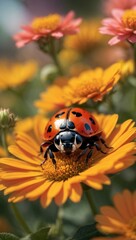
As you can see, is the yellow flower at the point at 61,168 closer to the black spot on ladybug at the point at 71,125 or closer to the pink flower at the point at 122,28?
the black spot on ladybug at the point at 71,125

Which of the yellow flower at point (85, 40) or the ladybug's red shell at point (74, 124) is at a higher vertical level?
the yellow flower at point (85, 40)

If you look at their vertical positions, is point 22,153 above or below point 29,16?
below

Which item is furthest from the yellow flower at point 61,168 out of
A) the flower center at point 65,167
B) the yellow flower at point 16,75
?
the yellow flower at point 16,75

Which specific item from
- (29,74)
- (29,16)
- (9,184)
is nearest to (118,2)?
(29,74)

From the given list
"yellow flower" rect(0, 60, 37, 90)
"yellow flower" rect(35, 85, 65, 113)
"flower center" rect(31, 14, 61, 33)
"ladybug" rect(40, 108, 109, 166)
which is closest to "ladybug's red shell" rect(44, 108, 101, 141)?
"ladybug" rect(40, 108, 109, 166)

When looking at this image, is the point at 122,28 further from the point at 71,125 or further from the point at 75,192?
the point at 75,192

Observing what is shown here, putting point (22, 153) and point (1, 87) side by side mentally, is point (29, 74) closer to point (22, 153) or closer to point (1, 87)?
point (1, 87)

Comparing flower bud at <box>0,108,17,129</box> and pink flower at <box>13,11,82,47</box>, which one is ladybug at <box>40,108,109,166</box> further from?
pink flower at <box>13,11,82,47</box>
